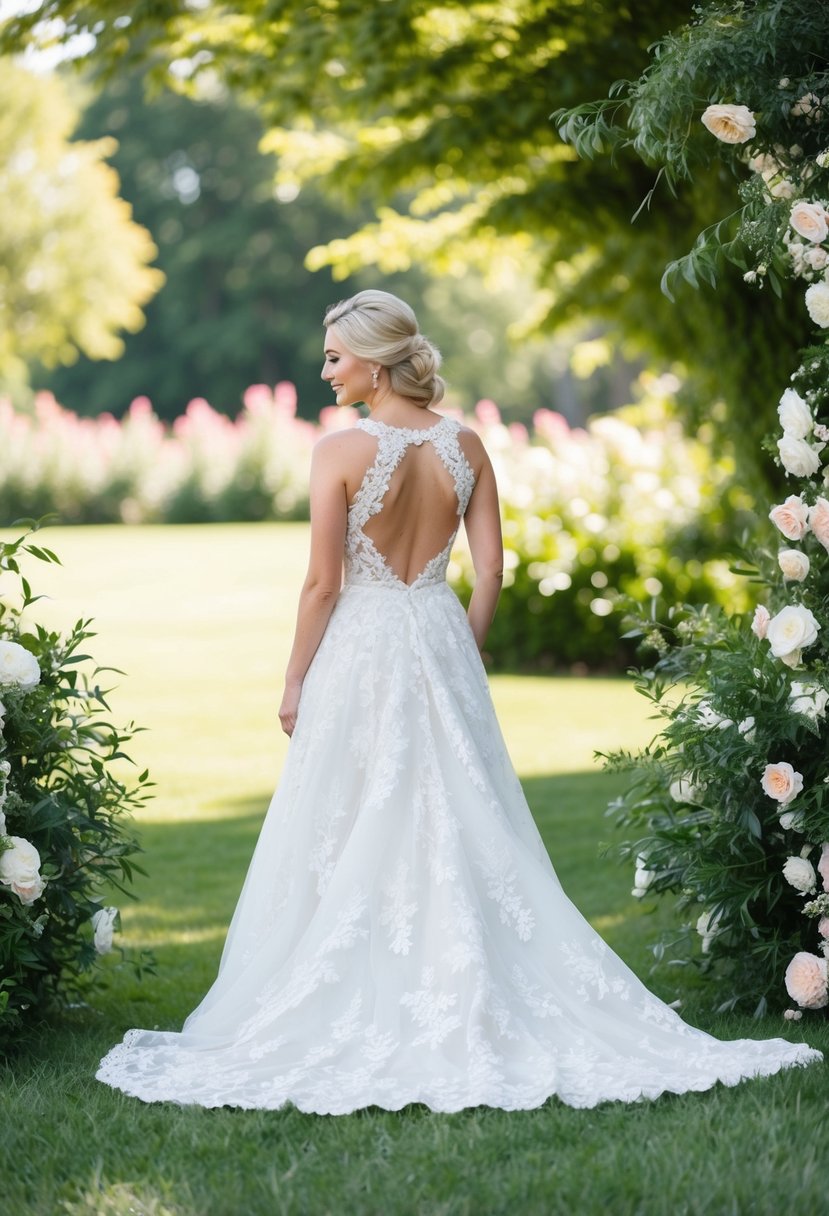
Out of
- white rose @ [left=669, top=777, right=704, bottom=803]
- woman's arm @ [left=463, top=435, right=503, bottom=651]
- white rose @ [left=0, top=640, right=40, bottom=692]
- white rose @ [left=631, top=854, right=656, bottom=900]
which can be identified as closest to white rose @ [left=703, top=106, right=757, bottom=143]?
woman's arm @ [left=463, top=435, right=503, bottom=651]

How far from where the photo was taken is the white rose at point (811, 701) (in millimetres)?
4066

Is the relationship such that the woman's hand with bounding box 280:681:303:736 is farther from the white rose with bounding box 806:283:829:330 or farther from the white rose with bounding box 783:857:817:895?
the white rose with bounding box 806:283:829:330

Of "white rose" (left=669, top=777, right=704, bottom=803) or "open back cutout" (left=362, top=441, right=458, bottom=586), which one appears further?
"white rose" (left=669, top=777, right=704, bottom=803)

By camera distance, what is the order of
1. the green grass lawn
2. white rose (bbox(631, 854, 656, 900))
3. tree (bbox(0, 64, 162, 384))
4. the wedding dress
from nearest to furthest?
the green grass lawn → the wedding dress → white rose (bbox(631, 854, 656, 900)) → tree (bbox(0, 64, 162, 384))

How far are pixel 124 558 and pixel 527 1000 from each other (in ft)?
50.8

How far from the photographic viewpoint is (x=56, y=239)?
33312mm

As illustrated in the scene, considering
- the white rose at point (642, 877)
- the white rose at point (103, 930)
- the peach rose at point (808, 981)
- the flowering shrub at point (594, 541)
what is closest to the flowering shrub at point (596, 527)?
the flowering shrub at point (594, 541)

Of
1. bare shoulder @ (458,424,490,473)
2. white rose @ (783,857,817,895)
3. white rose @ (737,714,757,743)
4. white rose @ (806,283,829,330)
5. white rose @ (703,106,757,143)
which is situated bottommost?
white rose @ (783,857,817,895)

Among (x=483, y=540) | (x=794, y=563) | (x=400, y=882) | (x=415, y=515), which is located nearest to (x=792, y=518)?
(x=794, y=563)

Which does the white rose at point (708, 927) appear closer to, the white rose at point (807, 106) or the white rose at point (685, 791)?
the white rose at point (685, 791)

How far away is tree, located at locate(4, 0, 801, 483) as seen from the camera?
7230 mm

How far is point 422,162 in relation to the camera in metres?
→ 8.45

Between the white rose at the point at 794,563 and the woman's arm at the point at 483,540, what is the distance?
0.83 m

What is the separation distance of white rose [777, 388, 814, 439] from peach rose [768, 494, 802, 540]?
0.70ft
